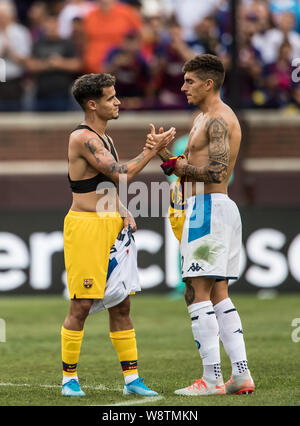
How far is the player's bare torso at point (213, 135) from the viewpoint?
274 inches

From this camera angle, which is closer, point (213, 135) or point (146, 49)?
point (213, 135)

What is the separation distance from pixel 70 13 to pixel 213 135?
9680mm

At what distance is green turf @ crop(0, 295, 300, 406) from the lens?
686 cm

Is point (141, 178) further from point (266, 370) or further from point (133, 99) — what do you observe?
point (266, 370)

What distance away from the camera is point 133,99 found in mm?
15664

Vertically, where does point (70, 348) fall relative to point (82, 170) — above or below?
below

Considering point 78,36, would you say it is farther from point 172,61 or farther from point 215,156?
point 215,156

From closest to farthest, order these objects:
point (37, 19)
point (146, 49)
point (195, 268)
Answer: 1. point (195, 268)
2. point (146, 49)
3. point (37, 19)

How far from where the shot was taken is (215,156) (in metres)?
6.90

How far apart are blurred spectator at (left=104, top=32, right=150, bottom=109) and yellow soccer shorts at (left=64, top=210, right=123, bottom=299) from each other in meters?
8.57

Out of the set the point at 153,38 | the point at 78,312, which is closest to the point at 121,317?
the point at 78,312

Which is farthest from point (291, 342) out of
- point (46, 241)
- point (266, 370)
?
point (46, 241)

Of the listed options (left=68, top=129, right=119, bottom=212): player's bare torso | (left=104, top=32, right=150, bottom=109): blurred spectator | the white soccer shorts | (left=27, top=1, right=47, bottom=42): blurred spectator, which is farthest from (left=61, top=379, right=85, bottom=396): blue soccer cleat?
(left=27, top=1, right=47, bottom=42): blurred spectator

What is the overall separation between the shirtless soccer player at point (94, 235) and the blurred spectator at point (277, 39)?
8377 millimetres
